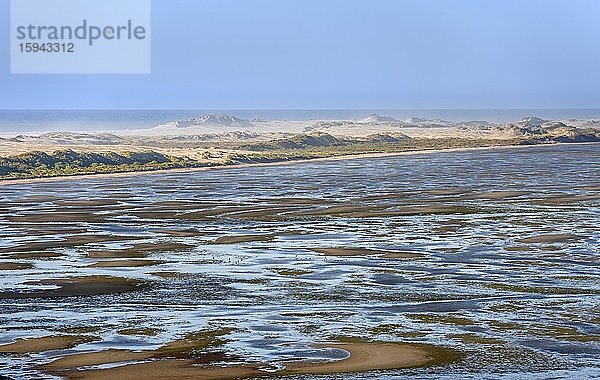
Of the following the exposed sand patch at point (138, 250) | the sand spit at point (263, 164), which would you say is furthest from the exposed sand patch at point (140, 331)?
the sand spit at point (263, 164)

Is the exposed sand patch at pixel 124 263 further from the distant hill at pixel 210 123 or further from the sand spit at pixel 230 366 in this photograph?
the distant hill at pixel 210 123

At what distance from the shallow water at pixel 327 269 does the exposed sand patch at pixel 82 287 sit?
0.30 meters

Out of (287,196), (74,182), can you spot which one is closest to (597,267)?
(287,196)

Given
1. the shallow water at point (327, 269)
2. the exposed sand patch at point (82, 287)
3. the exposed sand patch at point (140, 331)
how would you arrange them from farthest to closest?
the exposed sand patch at point (82, 287), the exposed sand patch at point (140, 331), the shallow water at point (327, 269)

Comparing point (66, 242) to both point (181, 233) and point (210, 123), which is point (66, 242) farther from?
point (210, 123)

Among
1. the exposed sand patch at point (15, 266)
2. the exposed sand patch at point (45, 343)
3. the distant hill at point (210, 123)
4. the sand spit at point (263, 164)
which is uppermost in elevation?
the exposed sand patch at point (45, 343)

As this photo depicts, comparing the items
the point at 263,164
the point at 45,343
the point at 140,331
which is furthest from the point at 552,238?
the point at 263,164

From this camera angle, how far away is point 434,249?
2317 centimetres

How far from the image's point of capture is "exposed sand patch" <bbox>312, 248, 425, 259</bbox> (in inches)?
871

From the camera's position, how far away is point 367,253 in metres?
22.6

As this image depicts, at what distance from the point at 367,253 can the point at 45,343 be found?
31.6ft

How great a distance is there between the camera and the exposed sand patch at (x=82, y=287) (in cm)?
1781

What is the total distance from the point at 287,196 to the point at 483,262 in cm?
1695

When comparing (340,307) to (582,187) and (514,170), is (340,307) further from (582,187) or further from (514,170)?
(514,170)
